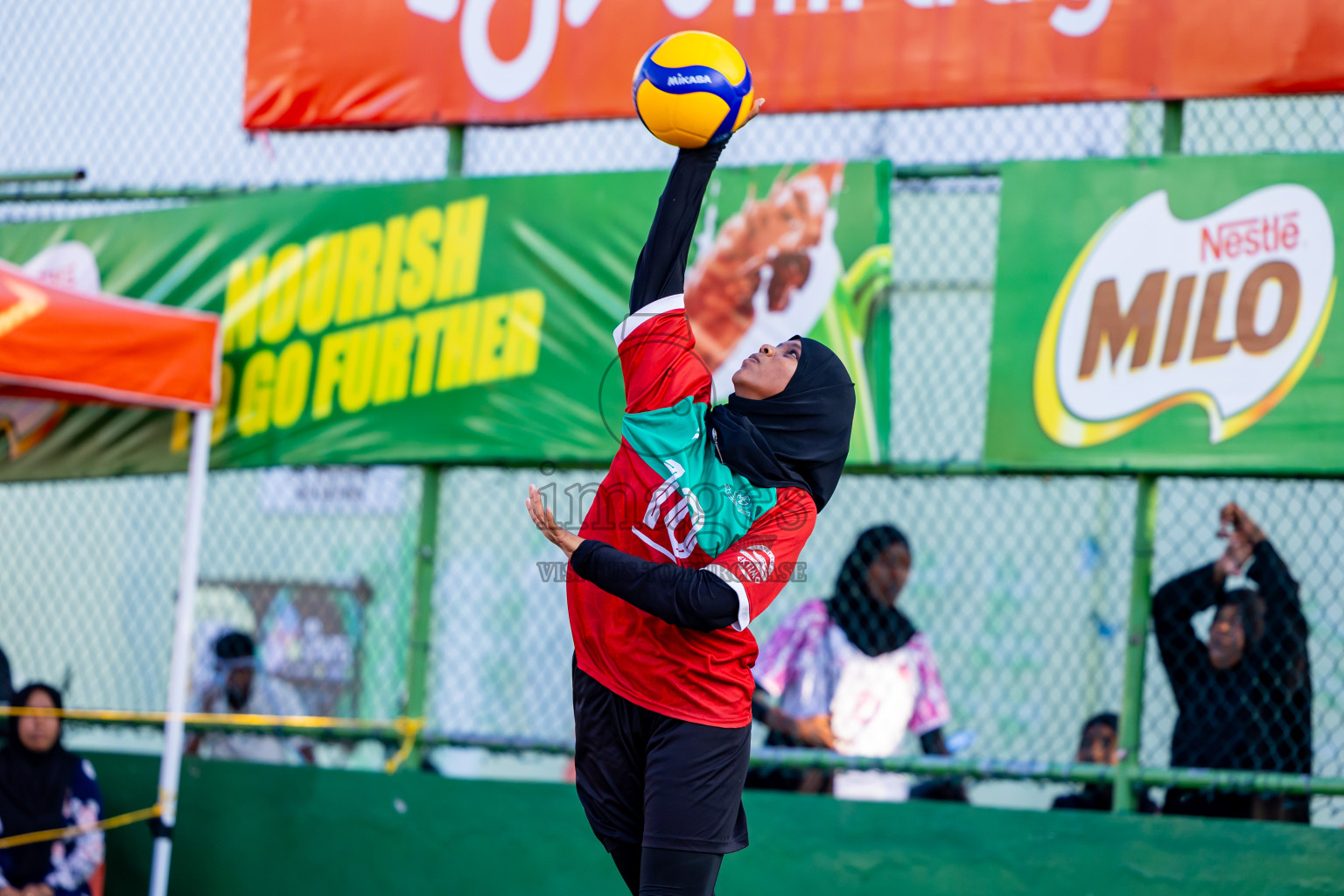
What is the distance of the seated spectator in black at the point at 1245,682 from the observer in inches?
181

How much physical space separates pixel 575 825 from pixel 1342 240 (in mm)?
3512

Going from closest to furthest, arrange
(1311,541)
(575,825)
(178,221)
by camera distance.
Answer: (575,825), (178,221), (1311,541)

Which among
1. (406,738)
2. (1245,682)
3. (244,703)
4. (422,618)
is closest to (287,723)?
(406,738)

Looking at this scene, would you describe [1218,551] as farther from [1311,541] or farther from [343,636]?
[343,636]

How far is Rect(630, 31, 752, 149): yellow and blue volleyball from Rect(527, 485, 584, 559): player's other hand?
0.94m

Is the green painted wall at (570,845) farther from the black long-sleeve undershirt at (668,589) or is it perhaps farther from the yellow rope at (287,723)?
the black long-sleeve undershirt at (668,589)

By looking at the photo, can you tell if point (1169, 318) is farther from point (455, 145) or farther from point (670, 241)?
point (455, 145)

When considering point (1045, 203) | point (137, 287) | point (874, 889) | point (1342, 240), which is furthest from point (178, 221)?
point (1342, 240)

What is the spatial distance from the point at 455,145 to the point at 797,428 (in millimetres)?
3145

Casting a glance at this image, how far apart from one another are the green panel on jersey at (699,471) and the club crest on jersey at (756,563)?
0.47 ft

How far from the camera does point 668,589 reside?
9.30ft

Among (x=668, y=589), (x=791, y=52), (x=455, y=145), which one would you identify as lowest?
(x=668, y=589)

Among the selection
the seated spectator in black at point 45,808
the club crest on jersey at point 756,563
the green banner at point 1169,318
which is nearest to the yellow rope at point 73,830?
the seated spectator in black at point 45,808

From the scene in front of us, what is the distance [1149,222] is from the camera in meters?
4.76
